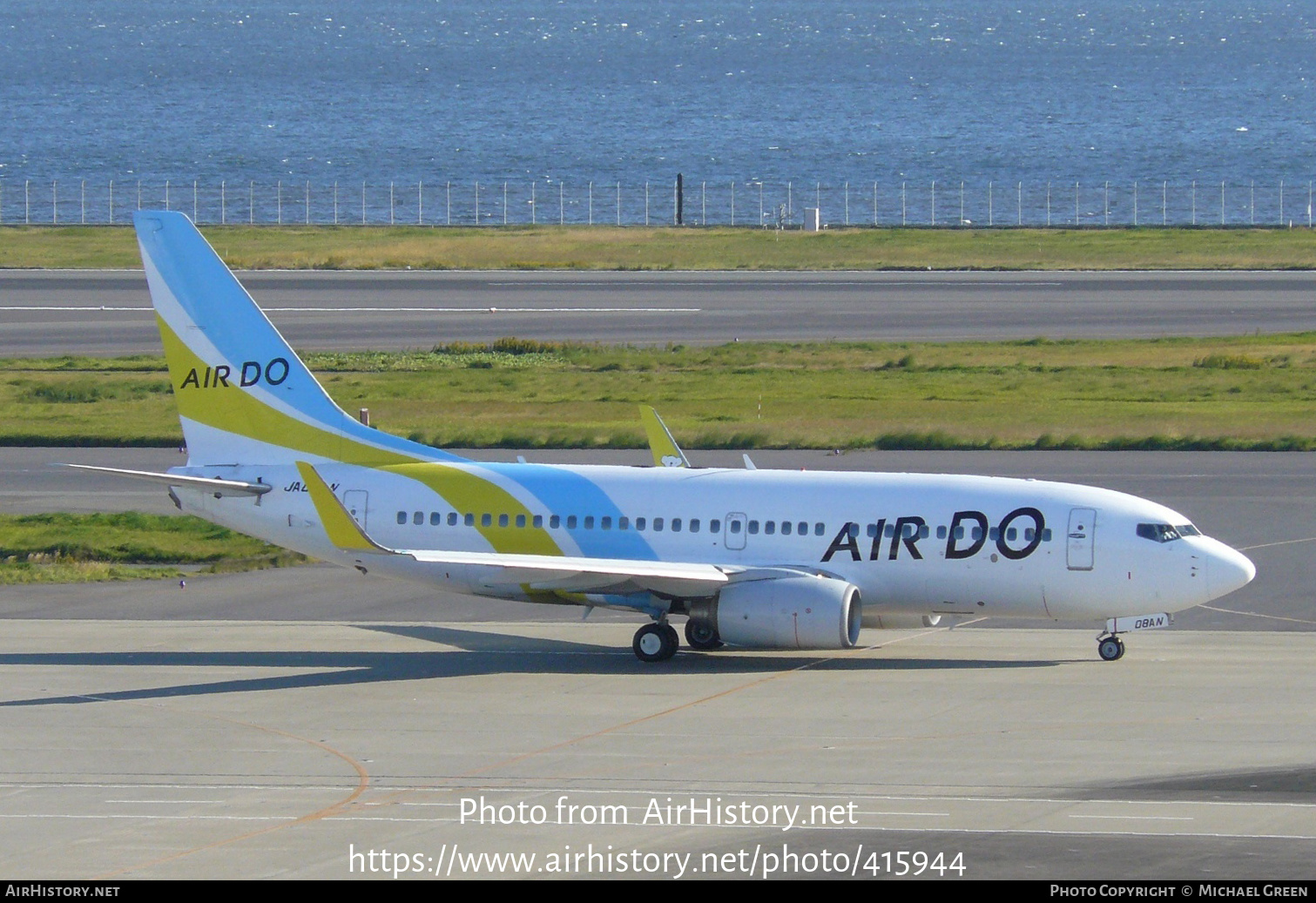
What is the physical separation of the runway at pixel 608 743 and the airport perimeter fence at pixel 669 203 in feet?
380

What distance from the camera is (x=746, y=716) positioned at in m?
29.2

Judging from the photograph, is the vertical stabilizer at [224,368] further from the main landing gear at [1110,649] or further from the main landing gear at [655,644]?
the main landing gear at [1110,649]

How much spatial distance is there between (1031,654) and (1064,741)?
25.8ft

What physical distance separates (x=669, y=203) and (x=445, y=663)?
147 metres

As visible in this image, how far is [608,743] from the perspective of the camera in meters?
27.5

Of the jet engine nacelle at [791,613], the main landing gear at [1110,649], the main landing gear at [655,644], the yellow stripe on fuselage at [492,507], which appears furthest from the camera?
the yellow stripe on fuselage at [492,507]

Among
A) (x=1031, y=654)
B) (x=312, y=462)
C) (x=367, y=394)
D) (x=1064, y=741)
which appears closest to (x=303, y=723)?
(x=312, y=462)

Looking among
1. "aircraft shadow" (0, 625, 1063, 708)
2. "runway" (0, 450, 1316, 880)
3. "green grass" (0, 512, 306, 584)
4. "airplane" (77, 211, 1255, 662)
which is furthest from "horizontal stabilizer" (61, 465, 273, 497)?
"green grass" (0, 512, 306, 584)

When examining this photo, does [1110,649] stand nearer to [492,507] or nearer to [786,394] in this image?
[492,507]

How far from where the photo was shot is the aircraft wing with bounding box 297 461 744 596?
3219 cm

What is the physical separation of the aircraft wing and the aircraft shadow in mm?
1517

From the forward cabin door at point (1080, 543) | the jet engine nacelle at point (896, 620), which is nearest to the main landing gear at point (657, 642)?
the jet engine nacelle at point (896, 620)

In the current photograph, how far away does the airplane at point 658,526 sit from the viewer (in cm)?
3344
